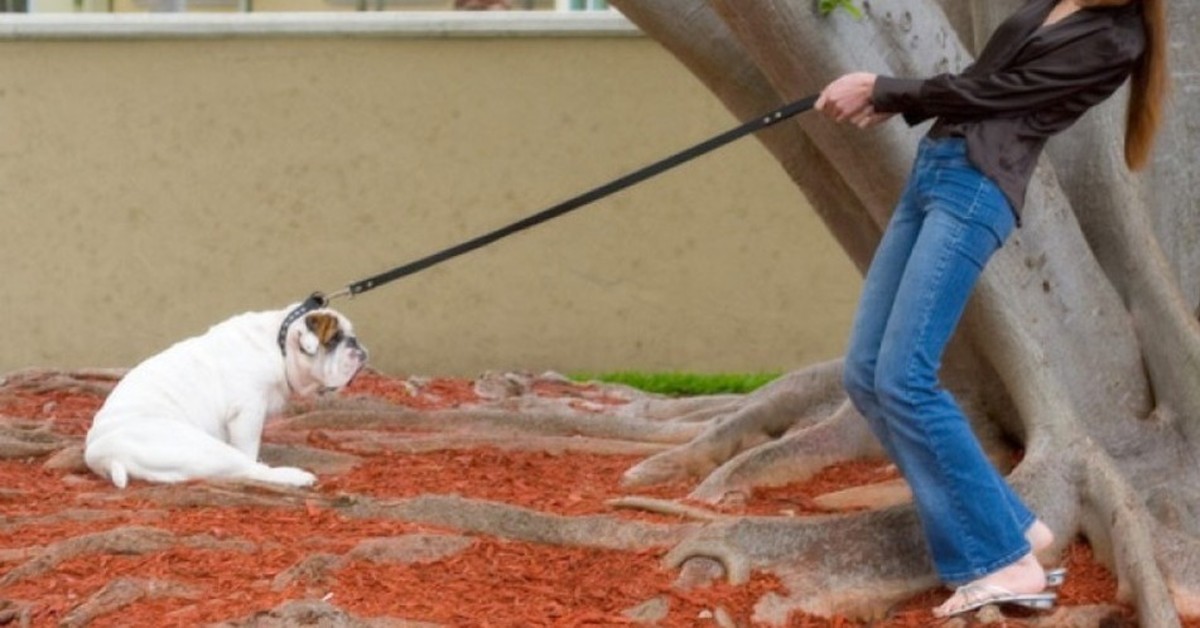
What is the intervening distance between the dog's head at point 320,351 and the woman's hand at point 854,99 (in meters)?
3.20

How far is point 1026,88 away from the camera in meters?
5.83

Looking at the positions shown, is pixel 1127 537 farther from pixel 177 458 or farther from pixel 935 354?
pixel 177 458

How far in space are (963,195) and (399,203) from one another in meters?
7.63

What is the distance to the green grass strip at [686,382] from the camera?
41.9ft

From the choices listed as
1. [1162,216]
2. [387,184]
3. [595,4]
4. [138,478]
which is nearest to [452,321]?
[387,184]

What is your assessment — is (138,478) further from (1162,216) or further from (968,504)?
(1162,216)

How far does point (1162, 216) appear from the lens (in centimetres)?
812

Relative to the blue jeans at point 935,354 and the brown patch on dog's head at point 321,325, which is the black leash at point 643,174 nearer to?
the brown patch on dog's head at point 321,325

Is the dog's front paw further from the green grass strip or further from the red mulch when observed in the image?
the green grass strip

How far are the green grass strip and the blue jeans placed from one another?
640 cm

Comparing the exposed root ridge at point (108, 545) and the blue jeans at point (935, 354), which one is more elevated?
the exposed root ridge at point (108, 545)

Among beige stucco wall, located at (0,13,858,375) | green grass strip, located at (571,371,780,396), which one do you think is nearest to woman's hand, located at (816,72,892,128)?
green grass strip, located at (571,371,780,396)

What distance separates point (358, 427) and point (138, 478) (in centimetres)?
203

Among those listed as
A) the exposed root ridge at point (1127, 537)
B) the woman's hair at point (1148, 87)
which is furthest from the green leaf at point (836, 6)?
the exposed root ridge at point (1127, 537)
